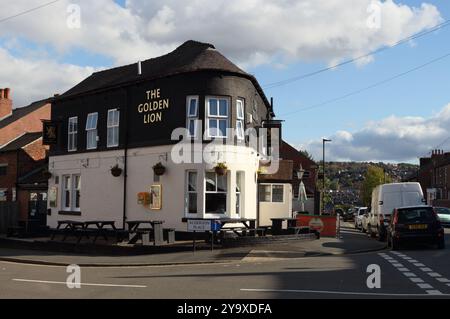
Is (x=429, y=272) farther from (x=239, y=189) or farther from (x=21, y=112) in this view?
(x=21, y=112)

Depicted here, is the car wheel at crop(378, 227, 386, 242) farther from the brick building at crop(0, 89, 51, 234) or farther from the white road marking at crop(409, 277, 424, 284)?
the brick building at crop(0, 89, 51, 234)

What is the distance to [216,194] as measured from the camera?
2384 cm

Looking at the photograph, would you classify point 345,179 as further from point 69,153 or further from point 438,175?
point 69,153

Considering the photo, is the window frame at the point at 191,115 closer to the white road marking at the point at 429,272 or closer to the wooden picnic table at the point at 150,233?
the wooden picnic table at the point at 150,233

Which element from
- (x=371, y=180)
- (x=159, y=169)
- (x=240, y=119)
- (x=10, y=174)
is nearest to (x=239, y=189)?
(x=240, y=119)

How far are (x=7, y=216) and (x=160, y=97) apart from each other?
13.8m

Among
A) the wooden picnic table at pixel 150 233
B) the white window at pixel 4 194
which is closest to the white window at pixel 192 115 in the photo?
the wooden picnic table at pixel 150 233

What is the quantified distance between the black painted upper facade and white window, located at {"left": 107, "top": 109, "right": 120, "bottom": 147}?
0.19 metres

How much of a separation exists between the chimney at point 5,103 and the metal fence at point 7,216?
629 inches

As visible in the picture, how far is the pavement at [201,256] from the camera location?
18484mm

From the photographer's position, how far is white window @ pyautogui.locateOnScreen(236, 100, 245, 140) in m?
24.4

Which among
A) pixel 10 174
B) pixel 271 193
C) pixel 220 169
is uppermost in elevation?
pixel 10 174
